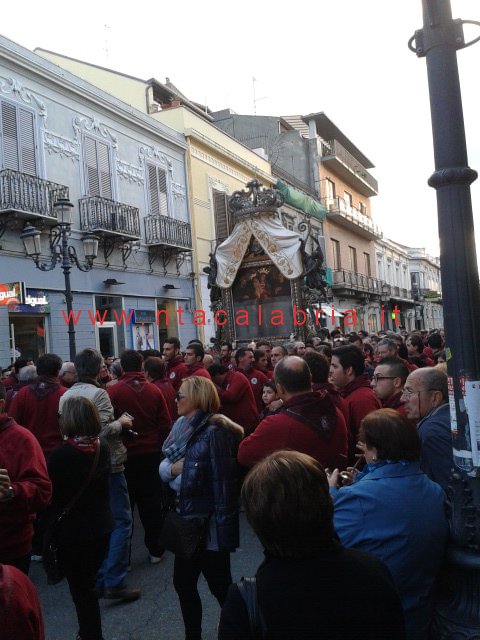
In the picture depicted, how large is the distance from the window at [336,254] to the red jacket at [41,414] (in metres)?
31.8

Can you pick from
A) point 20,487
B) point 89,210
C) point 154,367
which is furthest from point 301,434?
point 89,210

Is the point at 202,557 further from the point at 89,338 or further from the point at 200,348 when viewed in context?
the point at 89,338

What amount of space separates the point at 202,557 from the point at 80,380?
2.04 meters

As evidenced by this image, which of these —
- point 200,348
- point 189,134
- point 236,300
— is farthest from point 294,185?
point 200,348

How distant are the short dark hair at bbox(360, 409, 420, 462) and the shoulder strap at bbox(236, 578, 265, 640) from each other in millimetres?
983

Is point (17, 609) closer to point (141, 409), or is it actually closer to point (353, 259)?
point (141, 409)

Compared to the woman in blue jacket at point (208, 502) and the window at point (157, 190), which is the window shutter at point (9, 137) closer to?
the window at point (157, 190)

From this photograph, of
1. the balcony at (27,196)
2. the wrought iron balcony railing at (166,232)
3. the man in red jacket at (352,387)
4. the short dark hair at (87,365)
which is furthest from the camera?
the wrought iron balcony railing at (166,232)

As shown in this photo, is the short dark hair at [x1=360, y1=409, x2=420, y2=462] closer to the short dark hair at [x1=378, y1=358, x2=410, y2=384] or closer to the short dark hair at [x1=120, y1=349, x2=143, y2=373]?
the short dark hair at [x1=378, y1=358, x2=410, y2=384]

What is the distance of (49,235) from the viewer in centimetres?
1497

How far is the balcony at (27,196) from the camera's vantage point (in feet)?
44.4

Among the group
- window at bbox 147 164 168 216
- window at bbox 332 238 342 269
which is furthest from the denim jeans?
window at bbox 332 238 342 269

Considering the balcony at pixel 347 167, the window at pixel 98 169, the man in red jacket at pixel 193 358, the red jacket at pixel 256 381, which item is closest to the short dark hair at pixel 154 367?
the man in red jacket at pixel 193 358

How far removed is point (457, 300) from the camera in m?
2.17
